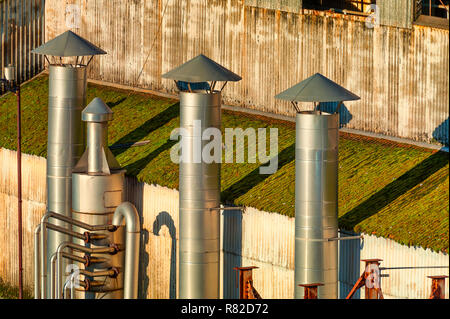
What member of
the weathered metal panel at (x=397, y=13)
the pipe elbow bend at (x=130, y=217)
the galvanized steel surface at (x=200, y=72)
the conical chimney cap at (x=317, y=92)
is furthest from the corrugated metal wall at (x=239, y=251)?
the weathered metal panel at (x=397, y=13)

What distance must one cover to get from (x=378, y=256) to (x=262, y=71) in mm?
13581

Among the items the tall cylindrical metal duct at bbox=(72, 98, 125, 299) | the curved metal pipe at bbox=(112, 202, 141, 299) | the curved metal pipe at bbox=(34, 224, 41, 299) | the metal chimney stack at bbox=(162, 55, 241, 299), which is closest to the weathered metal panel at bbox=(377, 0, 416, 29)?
the metal chimney stack at bbox=(162, 55, 241, 299)

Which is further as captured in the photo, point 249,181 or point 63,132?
point 63,132

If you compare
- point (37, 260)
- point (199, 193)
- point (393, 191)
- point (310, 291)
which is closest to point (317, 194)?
point (310, 291)

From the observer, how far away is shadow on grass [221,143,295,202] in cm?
4722

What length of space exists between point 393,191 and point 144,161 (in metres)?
11.5

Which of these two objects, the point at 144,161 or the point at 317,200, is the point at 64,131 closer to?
the point at 144,161

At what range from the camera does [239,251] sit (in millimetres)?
46688

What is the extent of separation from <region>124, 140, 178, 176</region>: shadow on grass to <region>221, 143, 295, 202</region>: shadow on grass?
4.75 meters

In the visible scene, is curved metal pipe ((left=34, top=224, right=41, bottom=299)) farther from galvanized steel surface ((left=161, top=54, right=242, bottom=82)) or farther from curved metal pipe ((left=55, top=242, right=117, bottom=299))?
galvanized steel surface ((left=161, top=54, right=242, bottom=82))

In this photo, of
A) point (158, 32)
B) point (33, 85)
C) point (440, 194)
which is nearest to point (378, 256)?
point (440, 194)

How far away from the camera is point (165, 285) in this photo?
49750 millimetres

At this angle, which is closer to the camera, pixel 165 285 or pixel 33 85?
pixel 165 285

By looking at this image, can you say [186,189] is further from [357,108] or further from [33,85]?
[33,85]
